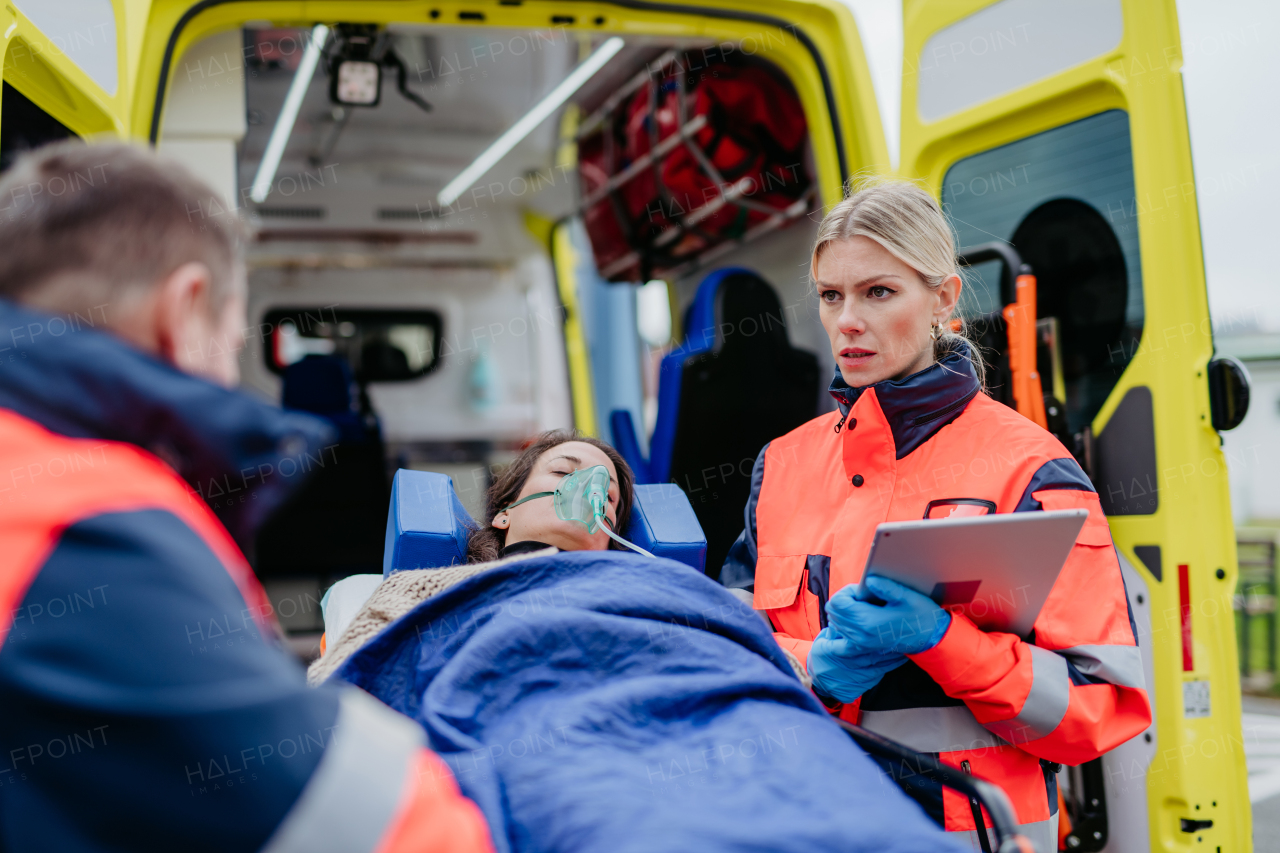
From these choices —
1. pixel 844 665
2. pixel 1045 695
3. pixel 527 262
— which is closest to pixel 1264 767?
pixel 1045 695

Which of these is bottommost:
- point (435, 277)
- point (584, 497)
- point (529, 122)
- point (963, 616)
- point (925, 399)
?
point (963, 616)

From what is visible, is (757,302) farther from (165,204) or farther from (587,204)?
(165,204)

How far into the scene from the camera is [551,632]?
1494 millimetres

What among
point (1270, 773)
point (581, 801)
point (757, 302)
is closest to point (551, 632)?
point (581, 801)

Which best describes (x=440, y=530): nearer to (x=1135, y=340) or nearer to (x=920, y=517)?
(x=920, y=517)

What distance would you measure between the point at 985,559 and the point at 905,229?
69cm

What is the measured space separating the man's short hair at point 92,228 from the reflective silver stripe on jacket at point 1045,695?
1.37 m

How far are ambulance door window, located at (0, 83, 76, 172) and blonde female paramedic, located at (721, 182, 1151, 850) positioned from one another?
5.37ft

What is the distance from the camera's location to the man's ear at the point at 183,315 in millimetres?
878

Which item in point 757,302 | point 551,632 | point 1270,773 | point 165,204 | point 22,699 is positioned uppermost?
point 757,302

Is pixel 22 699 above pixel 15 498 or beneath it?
beneath

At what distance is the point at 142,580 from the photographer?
75 centimetres

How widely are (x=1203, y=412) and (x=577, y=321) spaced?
15.0 ft

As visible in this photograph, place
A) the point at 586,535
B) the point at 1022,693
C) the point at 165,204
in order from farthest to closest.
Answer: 1. the point at 586,535
2. the point at 1022,693
3. the point at 165,204
